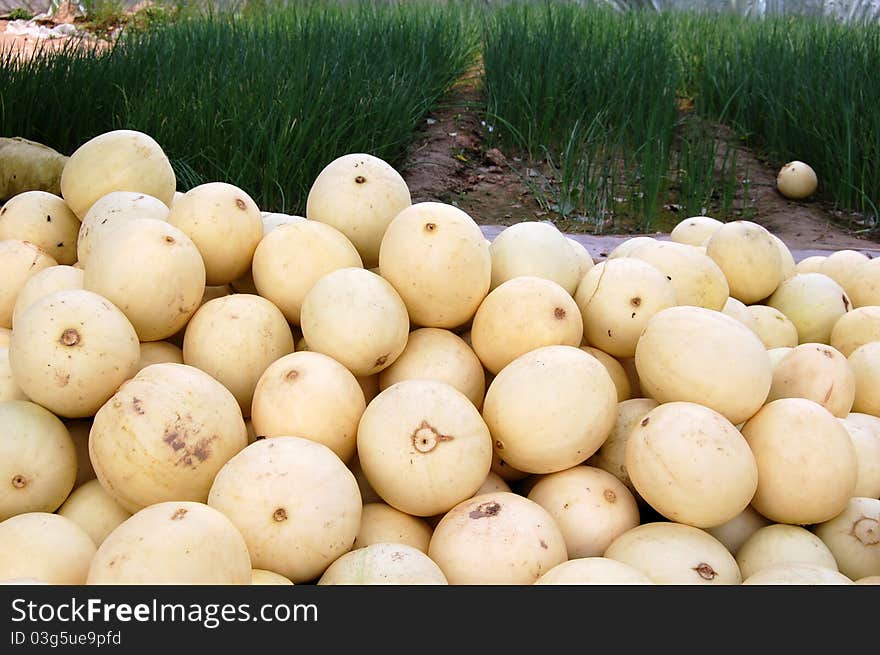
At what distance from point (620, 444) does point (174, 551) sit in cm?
82

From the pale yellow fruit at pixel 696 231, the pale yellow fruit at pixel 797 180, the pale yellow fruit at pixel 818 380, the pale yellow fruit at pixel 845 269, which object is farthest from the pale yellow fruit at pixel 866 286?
the pale yellow fruit at pixel 797 180

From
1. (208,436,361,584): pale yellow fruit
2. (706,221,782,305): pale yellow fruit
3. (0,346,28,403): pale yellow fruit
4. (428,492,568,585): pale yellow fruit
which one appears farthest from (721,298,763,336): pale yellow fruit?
(0,346,28,403): pale yellow fruit

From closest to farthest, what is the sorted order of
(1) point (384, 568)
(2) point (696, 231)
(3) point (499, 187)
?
(1) point (384, 568) → (2) point (696, 231) → (3) point (499, 187)

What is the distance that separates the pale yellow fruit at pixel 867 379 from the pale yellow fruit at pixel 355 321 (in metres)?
0.97

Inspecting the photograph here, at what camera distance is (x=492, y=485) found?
1.50 meters

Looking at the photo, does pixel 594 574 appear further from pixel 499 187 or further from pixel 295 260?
pixel 499 187

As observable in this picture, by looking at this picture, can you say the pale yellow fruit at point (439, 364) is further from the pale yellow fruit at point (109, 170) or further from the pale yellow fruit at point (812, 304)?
the pale yellow fruit at point (812, 304)

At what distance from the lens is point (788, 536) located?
1402 millimetres

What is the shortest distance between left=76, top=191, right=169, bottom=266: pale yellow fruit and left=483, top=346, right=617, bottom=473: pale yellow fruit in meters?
0.80

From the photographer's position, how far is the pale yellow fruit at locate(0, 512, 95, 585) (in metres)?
1.16

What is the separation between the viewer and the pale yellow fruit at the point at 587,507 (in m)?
1.42

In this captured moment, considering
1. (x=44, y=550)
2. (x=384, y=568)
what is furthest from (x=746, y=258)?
(x=44, y=550)
